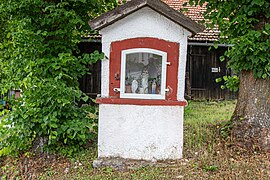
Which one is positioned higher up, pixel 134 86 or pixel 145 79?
pixel 145 79

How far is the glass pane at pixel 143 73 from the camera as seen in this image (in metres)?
4.56

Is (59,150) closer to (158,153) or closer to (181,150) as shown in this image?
(158,153)

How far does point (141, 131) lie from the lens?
451 centimetres

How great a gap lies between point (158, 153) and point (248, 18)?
279 centimetres

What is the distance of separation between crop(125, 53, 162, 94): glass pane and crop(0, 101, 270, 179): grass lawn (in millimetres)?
1240

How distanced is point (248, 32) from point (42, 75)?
3.50 metres

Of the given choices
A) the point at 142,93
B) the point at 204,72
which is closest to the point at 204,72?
the point at 204,72

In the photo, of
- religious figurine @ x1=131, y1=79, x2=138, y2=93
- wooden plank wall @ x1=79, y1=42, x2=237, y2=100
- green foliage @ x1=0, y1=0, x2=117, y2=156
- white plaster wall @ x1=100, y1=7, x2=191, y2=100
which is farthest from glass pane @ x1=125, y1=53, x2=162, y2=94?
wooden plank wall @ x1=79, y1=42, x2=237, y2=100

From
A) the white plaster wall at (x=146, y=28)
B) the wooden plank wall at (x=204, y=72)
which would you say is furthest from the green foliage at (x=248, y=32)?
the wooden plank wall at (x=204, y=72)

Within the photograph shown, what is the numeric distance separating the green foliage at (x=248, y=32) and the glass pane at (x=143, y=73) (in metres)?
1.35

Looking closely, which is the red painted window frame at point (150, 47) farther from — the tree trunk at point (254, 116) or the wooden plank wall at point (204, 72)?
the wooden plank wall at point (204, 72)

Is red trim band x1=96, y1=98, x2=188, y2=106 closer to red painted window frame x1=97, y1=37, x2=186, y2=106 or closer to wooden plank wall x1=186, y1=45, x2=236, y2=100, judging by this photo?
red painted window frame x1=97, y1=37, x2=186, y2=106

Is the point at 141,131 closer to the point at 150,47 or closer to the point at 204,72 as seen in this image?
the point at 150,47

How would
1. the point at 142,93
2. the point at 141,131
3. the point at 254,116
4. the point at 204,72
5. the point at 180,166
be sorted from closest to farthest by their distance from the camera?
the point at 180,166 → the point at 141,131 → the point at 142,93 → the point at 254,116 → the point at 204,72
